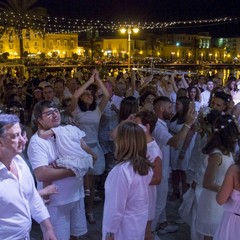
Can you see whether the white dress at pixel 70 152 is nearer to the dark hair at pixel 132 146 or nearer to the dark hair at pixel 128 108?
the dark hair at pixel 132 146

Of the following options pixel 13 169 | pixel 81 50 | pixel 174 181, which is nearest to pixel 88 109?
pixel 174 181

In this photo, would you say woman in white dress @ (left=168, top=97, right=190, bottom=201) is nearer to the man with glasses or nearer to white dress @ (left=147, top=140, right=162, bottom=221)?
white dress @ (left=147, top=140, right=162, bottom=221)

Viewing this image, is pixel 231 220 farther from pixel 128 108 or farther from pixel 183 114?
pixel 183 114

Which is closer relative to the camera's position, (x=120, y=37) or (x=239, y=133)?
(x=239, y=133)

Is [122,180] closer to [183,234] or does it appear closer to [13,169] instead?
[13,169]

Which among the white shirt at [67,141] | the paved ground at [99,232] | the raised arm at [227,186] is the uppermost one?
the white shirt at [67,141]

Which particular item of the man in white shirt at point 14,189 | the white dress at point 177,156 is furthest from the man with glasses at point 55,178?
the white dress at point 177,156

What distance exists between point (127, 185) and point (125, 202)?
143 millimetres

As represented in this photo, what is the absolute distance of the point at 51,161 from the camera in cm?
352

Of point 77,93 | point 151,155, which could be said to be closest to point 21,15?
point 77,93

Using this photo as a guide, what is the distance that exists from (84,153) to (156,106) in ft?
5.25

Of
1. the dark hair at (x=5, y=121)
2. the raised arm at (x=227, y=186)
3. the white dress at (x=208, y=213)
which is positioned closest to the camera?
the dark hair at (x=5, y=121)

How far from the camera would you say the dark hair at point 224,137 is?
3.48 metres

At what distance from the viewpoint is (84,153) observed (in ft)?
12.1
